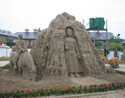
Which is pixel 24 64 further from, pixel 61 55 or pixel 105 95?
pixel 105 95

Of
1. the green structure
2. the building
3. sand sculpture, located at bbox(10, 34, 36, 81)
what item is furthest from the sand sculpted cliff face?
the building

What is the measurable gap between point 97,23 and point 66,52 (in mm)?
21864

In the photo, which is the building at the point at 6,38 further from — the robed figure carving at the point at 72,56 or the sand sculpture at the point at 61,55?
the robed figure carving at the point at 72,56

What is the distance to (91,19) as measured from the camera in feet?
93.5

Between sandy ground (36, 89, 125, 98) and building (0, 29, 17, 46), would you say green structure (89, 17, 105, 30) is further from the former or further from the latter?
building (0, 29, 17, 46)

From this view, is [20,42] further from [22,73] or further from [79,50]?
[79,50]

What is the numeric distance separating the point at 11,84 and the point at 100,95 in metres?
4.22

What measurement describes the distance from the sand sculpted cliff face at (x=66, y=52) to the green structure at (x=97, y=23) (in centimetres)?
2028

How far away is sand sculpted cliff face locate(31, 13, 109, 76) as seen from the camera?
824 centimetres

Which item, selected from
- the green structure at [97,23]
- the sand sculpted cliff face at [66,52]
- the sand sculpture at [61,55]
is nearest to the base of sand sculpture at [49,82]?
the sand sculpture at [61,55]

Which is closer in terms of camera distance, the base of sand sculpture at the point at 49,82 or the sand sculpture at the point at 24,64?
the base of sand sculpture at the point at 49,82

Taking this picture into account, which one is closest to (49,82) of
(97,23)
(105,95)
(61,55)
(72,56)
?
(61,55)

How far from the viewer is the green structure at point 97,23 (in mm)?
28314

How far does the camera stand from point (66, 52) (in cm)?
856
